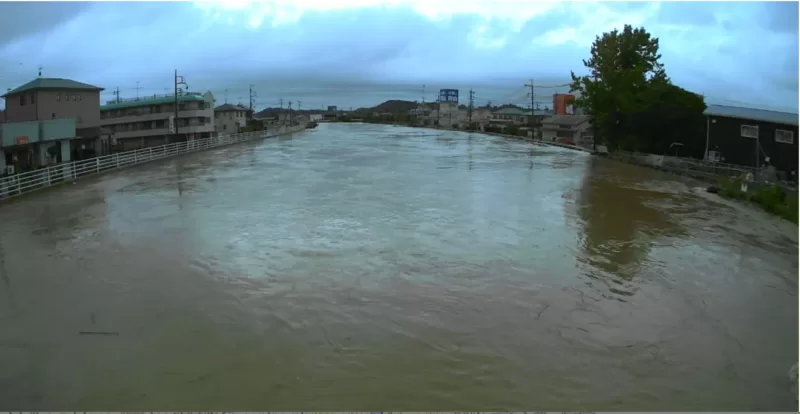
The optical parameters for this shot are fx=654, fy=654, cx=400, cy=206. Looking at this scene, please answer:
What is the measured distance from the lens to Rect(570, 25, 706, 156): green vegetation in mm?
29781

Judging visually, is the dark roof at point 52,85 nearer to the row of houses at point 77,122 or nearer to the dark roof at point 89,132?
the row of houses at point 77,122

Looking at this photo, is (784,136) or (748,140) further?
(748,140)

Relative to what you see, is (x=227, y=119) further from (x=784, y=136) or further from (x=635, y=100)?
(x=784, y=136)

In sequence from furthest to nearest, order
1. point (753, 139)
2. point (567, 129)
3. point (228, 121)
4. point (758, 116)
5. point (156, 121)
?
1. point (228, 121)
2. point (567, 129)
3. point (156, 121)
4. point (758, 116)
5. point (753, 139)

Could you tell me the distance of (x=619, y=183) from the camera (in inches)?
882

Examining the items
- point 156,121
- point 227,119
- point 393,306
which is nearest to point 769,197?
point 393,306

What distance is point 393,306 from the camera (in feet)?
27.1

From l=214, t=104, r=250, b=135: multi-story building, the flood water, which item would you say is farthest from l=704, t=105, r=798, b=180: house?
l=214, t=104, r=250, b=135: multi-story building

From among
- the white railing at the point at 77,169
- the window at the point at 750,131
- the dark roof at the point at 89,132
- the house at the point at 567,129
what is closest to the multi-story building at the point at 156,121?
the white railing at the point at 77,169

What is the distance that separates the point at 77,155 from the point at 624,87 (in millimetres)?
26547

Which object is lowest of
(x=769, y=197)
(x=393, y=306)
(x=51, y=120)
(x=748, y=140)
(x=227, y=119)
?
(x=393, y=306)

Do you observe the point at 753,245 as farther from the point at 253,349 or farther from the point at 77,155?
the point at 77,155

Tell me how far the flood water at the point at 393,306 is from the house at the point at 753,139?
609 cm

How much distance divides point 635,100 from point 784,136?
1208 centimetres
